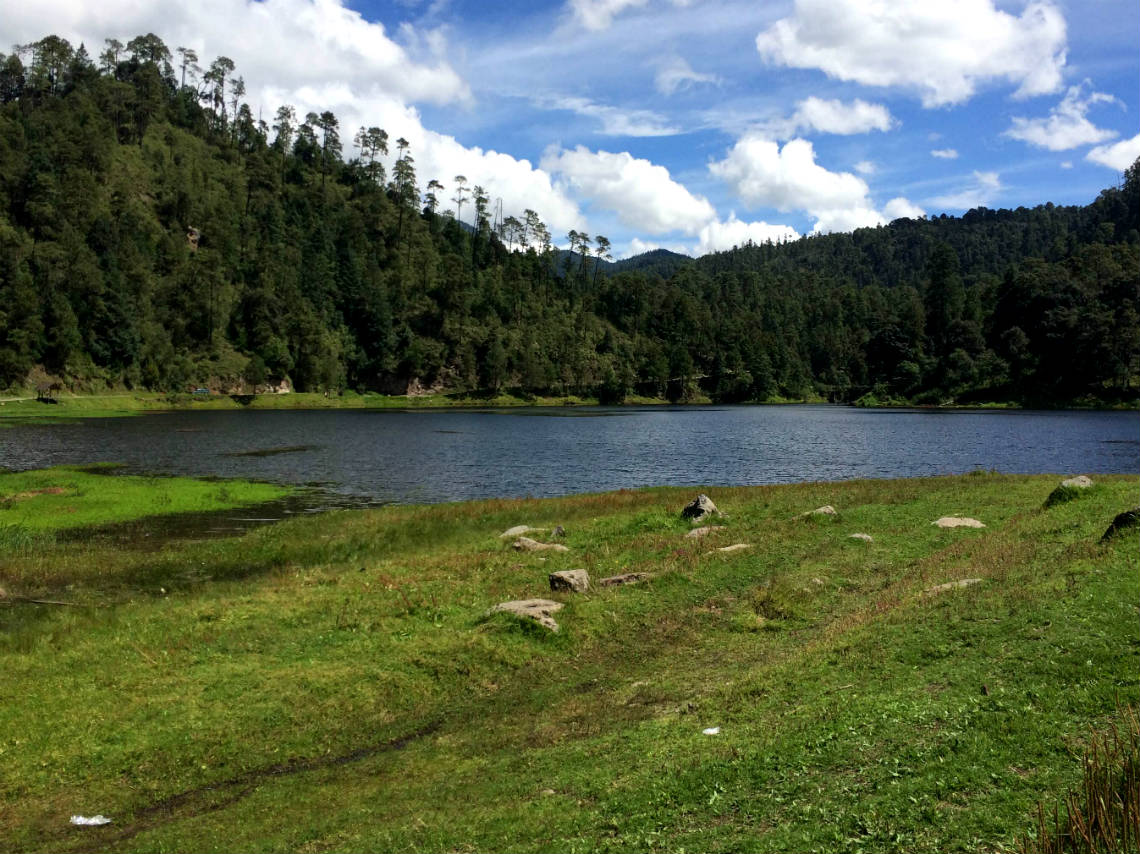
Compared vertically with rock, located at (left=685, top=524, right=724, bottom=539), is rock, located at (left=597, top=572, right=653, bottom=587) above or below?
below

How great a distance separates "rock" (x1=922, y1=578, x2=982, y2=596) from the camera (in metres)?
19.1

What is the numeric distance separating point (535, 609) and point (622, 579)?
16.6 ft

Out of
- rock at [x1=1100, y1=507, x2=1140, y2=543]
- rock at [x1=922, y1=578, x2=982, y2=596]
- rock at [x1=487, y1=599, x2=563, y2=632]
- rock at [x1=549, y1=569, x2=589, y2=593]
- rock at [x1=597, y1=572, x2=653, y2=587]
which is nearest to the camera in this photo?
rock at [x1=922, y1=578, x2=982, y2=596]

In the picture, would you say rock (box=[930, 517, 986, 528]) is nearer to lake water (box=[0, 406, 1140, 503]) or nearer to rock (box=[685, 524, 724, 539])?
rock (box=[685, 524, 724, 539])

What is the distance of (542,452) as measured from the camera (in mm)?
83812

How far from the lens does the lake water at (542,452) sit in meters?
62.2

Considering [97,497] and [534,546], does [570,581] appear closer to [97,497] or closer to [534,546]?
[534,546]

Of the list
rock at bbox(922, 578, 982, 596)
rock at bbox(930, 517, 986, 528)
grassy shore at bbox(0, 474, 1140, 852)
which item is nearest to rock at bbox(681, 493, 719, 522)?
grassy shore at bbox(0, 474, 1140, 852)

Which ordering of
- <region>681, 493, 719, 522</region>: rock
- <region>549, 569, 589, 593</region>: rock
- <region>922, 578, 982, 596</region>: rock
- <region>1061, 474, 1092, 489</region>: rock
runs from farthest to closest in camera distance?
1. <region>681, 493, 719, 522</region>: rock
2. <region>1061, 474, 1092, 489</region>: rock
3. <region>549, 569, 589, 593</region>: rock
4. <region>922, 578, 982, 596</region>: rock

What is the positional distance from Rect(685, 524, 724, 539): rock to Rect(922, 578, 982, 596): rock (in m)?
12.7

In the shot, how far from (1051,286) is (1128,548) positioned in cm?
20848

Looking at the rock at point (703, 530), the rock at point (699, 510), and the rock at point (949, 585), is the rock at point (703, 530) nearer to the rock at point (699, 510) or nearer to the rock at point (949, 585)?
the rock at point (699, 510)

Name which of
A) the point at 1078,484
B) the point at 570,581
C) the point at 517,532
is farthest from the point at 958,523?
the point at 517,532

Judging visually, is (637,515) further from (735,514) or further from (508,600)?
(508,600)
